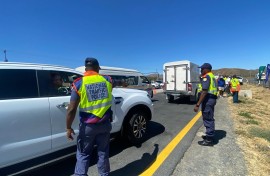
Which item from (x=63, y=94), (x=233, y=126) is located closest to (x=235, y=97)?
(x=233, y=126)

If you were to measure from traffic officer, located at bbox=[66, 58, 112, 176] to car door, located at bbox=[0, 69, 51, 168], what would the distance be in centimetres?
61

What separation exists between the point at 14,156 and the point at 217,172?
323cm

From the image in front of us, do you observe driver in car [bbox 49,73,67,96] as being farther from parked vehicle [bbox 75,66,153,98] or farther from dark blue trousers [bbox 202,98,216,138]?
parked vehicle [bbox 75,66,153,98]

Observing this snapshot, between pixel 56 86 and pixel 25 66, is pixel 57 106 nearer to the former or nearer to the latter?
pixel 56 86

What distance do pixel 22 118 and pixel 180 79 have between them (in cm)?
1129

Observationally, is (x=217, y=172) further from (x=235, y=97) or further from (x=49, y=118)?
(x=235, y=97)

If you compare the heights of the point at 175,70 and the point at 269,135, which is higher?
the point at 175,70

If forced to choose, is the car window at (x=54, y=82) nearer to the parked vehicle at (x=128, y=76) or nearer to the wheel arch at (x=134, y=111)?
the wheel arch at (x=134, y=111)

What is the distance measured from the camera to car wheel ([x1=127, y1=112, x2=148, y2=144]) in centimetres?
478

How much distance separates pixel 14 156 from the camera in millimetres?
2977

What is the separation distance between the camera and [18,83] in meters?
3.12

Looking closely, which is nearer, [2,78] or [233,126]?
[2,78]

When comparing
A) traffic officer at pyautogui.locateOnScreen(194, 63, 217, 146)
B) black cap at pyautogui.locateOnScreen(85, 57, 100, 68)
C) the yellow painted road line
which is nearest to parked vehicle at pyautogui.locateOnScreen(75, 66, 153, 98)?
the yellow painted road line

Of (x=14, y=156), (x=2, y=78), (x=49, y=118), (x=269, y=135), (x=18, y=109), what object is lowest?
(x=269, y=135)
